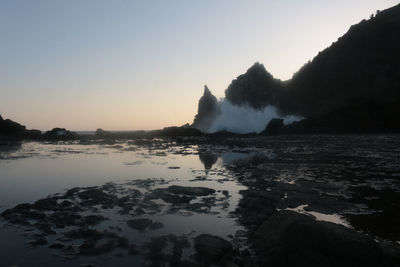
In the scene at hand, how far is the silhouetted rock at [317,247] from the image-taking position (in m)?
4.79

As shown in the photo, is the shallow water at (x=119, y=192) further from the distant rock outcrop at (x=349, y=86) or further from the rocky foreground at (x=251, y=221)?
the distant rock outcrop at (x=349, y=86)

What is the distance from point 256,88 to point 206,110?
37304 millimetres

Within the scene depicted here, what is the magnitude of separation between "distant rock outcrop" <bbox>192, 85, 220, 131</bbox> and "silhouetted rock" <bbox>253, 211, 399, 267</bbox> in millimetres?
153913

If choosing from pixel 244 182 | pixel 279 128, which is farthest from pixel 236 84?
pixel 244 182

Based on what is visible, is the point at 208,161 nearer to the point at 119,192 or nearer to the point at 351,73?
the point at 119,192

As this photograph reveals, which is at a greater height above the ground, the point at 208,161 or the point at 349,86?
the point at 349,86

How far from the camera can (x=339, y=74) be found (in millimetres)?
103375

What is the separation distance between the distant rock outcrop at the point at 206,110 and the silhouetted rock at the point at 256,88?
702 inches

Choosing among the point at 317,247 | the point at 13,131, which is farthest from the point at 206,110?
the point at 317,247

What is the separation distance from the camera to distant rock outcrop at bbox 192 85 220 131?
6403 inches

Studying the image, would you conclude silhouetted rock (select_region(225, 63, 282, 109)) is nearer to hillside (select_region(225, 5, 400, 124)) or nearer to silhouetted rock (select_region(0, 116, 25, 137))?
hillside (select_region(225, 5, 400, 124))

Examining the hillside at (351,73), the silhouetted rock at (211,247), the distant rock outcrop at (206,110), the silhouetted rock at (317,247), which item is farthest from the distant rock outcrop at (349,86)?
the silhouetted rock at (211,247)

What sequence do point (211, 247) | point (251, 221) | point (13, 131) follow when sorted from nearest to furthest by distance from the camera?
point (211, 247) < point (251, 221) < point (13, 131)

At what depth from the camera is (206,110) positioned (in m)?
168
